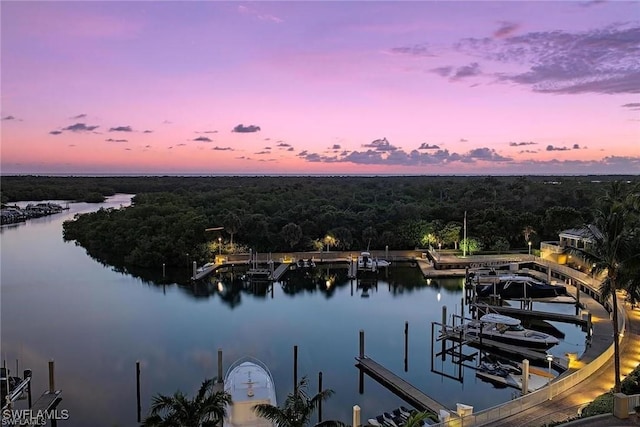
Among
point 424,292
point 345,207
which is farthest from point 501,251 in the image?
point 345,207

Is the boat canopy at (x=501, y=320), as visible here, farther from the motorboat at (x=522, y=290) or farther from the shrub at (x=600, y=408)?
the shrub at (x=600, y=408)

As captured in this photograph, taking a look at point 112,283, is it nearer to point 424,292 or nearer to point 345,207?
point 424,292

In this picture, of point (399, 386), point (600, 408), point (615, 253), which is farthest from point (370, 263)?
point (600, 408)

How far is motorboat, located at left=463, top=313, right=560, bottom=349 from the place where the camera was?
28719 mm

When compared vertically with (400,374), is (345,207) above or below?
above

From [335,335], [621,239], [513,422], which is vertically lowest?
[335,335]

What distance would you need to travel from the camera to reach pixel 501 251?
5547 cm

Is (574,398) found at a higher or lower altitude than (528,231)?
lower

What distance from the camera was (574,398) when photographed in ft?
60.4

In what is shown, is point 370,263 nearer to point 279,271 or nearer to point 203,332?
point 279,271

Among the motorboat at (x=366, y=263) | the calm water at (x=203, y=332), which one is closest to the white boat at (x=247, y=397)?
the calm water at (x=203, y=332)

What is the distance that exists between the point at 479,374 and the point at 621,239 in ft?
37.0

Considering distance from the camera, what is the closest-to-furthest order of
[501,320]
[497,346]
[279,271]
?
[497,346], [501,320], [279,271]

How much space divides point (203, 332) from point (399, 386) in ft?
50.1
